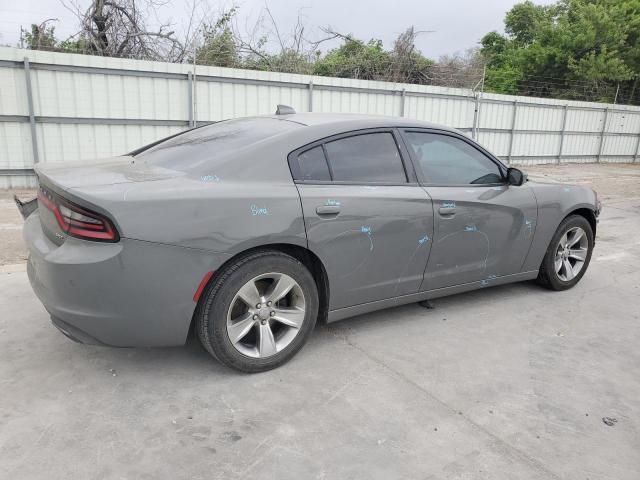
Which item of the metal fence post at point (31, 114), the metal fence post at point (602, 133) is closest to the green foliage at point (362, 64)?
the metal fence post at point (31, 114)

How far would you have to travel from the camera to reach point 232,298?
2900mm

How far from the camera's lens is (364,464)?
2.38 metres

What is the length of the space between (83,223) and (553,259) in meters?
3.89

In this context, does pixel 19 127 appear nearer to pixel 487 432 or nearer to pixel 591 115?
pixel 487 432

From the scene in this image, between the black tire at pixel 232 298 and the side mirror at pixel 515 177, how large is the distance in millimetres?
1995

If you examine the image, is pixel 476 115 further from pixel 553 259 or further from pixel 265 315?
pixel 265 315

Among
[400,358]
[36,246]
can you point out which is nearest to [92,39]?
[36,246]

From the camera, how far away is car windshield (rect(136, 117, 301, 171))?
3229mm

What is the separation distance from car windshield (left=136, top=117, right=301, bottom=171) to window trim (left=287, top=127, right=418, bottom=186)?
21 centimetres

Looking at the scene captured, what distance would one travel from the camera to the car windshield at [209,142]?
323cm

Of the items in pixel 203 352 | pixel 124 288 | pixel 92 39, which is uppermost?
pixel 92 39

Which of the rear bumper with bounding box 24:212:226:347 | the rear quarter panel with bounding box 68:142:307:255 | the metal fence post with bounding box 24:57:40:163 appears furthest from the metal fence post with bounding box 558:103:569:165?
the rear bumper with bounding box 24:212:226:347

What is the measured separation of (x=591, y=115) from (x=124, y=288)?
20254 mm

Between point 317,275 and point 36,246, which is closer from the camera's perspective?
point 36,246
